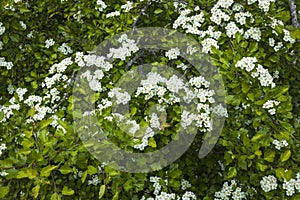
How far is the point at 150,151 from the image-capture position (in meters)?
1.73

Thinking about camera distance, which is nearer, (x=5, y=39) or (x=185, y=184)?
(x=185, y=184)

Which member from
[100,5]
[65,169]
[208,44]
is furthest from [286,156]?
[100,5]

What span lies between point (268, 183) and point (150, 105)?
26.9 inches

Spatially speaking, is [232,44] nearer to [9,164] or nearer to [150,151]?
[150,151]

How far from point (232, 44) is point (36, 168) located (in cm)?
110

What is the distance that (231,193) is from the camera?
2.08 meters

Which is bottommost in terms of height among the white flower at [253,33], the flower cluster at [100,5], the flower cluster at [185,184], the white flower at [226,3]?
the flower cluster at [185,184]

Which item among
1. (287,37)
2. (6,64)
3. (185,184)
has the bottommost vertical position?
(185,184)

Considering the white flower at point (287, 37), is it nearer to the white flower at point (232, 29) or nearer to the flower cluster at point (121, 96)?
the white flower at point (232, 29)

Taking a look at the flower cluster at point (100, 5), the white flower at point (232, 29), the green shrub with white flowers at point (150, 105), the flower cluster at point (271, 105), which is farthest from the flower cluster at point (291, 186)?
the flower cluster at point (100, 5)

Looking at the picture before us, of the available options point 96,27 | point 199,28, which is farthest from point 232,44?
point 96,27

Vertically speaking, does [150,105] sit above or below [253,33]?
below

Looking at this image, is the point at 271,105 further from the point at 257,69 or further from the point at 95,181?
the point at 95,181

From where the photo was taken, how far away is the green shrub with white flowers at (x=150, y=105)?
1.58 meters
